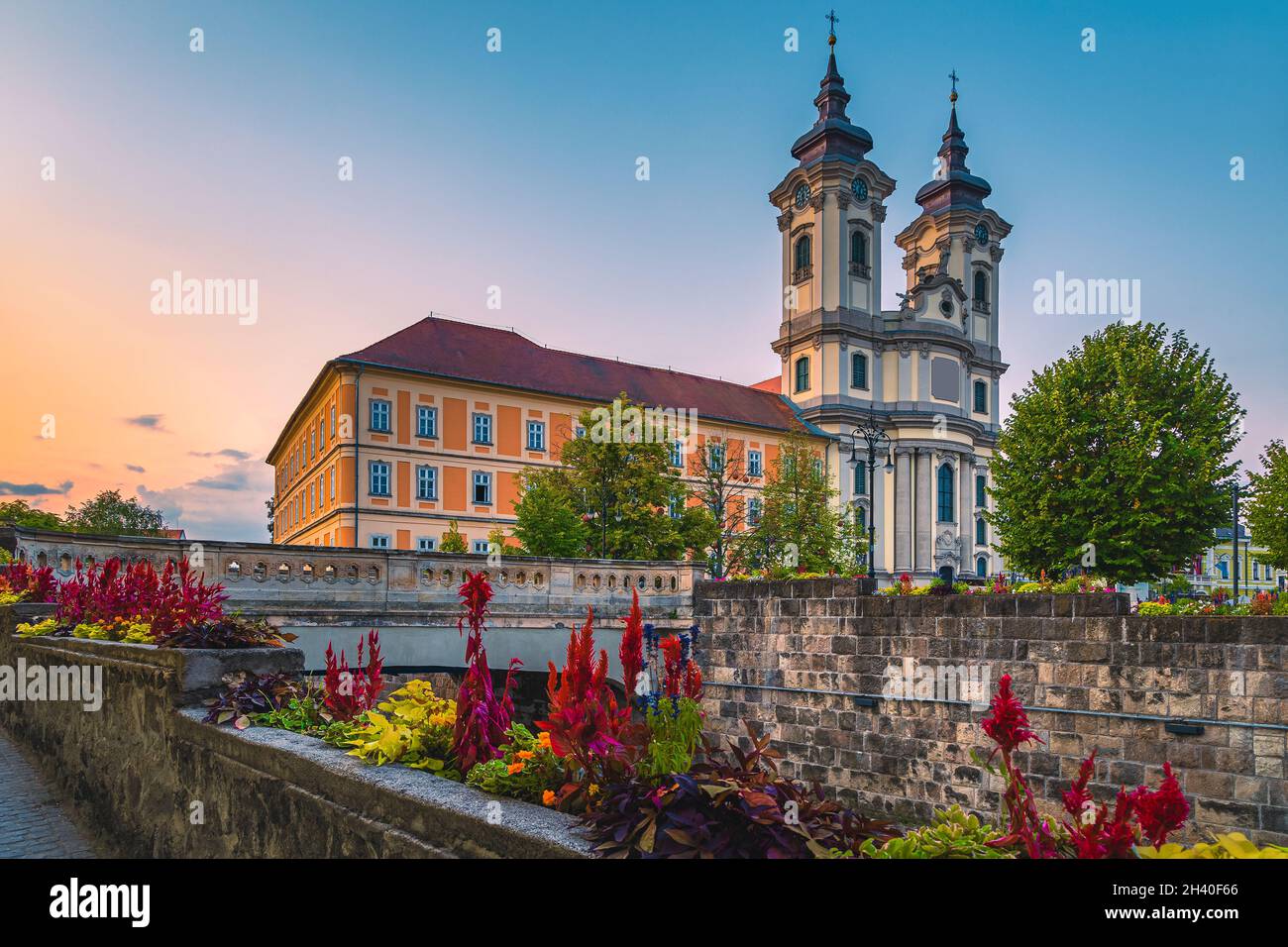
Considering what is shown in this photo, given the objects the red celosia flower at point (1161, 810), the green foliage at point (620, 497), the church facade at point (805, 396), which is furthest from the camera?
the church facade at point (805, 396)

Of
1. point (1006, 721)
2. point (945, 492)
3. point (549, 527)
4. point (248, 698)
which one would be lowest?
point (248, 698)

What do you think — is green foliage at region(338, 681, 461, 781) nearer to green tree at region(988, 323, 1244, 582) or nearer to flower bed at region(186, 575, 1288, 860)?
flower bed at region(186, 575, 1288, 860)

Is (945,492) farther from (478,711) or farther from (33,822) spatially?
(478,711)

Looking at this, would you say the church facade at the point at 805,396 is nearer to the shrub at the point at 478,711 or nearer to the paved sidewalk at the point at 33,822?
the paved sidewalk at the point at 33,822

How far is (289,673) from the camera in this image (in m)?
6.36

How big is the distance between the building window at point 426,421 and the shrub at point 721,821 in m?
44.7

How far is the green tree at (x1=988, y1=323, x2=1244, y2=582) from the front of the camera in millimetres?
32281

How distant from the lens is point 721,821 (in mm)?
2941

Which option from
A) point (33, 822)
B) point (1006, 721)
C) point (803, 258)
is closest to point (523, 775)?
point (1006, 721)

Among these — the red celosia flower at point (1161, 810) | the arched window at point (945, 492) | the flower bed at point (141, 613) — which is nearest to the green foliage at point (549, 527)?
the flower bed at point (141, 613)

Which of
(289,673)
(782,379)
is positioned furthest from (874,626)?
(782,379)

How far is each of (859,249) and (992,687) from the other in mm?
56520

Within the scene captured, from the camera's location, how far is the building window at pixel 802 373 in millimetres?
64938
